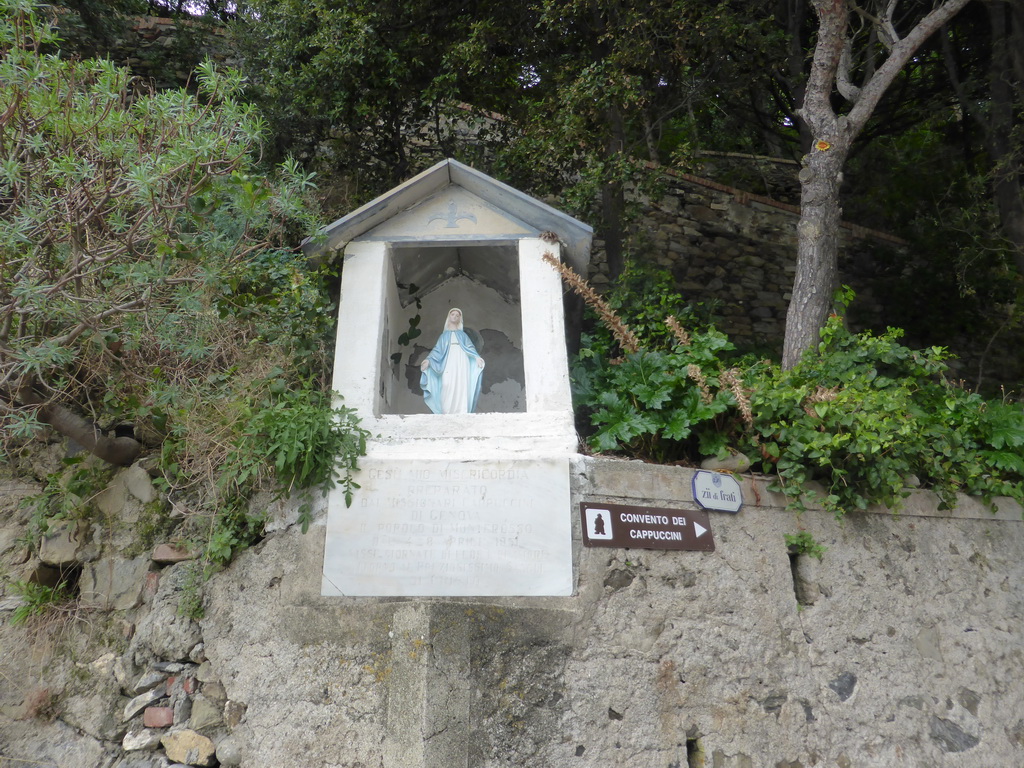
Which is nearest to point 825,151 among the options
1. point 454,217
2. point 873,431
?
point 873,431

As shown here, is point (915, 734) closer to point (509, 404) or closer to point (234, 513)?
point (509, 404)

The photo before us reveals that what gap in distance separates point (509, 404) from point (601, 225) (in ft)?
7.91

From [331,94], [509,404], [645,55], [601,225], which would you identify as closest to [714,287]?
[601,225]

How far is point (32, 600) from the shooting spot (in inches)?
171

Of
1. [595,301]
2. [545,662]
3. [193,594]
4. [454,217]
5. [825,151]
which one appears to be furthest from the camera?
[825,151]

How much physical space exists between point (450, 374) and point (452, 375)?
0.05 ft

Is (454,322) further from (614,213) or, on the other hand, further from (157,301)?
(614,213)

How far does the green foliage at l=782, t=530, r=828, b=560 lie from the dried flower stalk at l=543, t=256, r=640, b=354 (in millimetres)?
1482

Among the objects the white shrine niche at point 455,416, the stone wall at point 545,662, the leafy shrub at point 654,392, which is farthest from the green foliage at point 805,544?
the white shrine niche at point 455,416

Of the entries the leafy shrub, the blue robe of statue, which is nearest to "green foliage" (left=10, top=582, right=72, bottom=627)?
the blue robe of statue

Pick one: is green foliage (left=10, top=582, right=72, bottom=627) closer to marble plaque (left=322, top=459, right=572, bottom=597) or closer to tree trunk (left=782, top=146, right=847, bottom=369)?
marble plaque (left=322, top=459, right=572, bottom=597)

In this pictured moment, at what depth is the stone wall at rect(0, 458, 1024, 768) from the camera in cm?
370

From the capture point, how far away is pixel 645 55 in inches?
254

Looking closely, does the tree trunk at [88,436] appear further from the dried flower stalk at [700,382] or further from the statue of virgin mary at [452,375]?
the dried flower stalk at [700,382]
